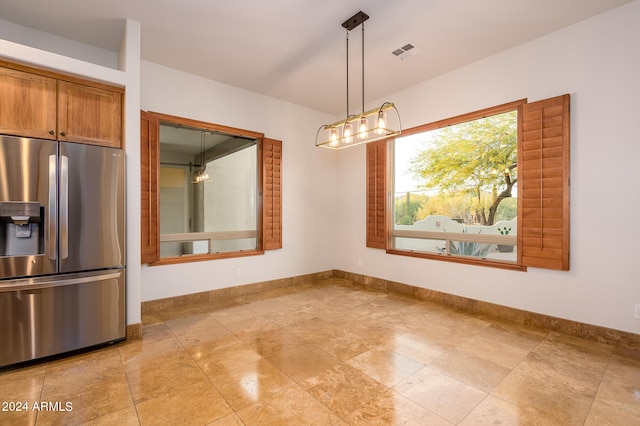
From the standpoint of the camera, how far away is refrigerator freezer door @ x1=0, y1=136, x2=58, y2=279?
2.30 metres

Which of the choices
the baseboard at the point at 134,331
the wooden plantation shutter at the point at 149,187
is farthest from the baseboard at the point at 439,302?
the wooden plantation shutter at the point at 149,187

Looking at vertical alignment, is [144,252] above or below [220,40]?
below

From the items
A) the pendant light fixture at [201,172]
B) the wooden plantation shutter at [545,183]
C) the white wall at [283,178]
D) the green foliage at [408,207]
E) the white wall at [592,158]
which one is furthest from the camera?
the green foliage at [408,207]

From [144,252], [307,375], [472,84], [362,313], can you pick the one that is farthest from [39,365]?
[472,84]

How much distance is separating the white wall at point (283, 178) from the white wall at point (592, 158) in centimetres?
277

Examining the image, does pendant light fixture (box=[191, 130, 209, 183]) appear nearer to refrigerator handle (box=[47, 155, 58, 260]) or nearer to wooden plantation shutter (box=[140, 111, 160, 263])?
wooden plantation shutter (box=[140, 111, 160, 263])

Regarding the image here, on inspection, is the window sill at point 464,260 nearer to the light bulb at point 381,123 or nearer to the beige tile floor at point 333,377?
the beige tile floor at point 333,377

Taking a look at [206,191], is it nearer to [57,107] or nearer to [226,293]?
[226,293]

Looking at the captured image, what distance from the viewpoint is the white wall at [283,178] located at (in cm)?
375

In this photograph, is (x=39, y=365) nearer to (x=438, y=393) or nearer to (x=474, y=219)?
(x=438, y=393)

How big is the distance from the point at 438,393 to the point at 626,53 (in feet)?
11.6

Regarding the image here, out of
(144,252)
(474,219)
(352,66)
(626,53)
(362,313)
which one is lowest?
(362,313)

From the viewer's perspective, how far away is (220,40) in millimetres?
3223

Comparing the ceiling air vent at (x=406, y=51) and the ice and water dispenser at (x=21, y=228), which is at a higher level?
the ceiling air vent at (x=406, y=51)
